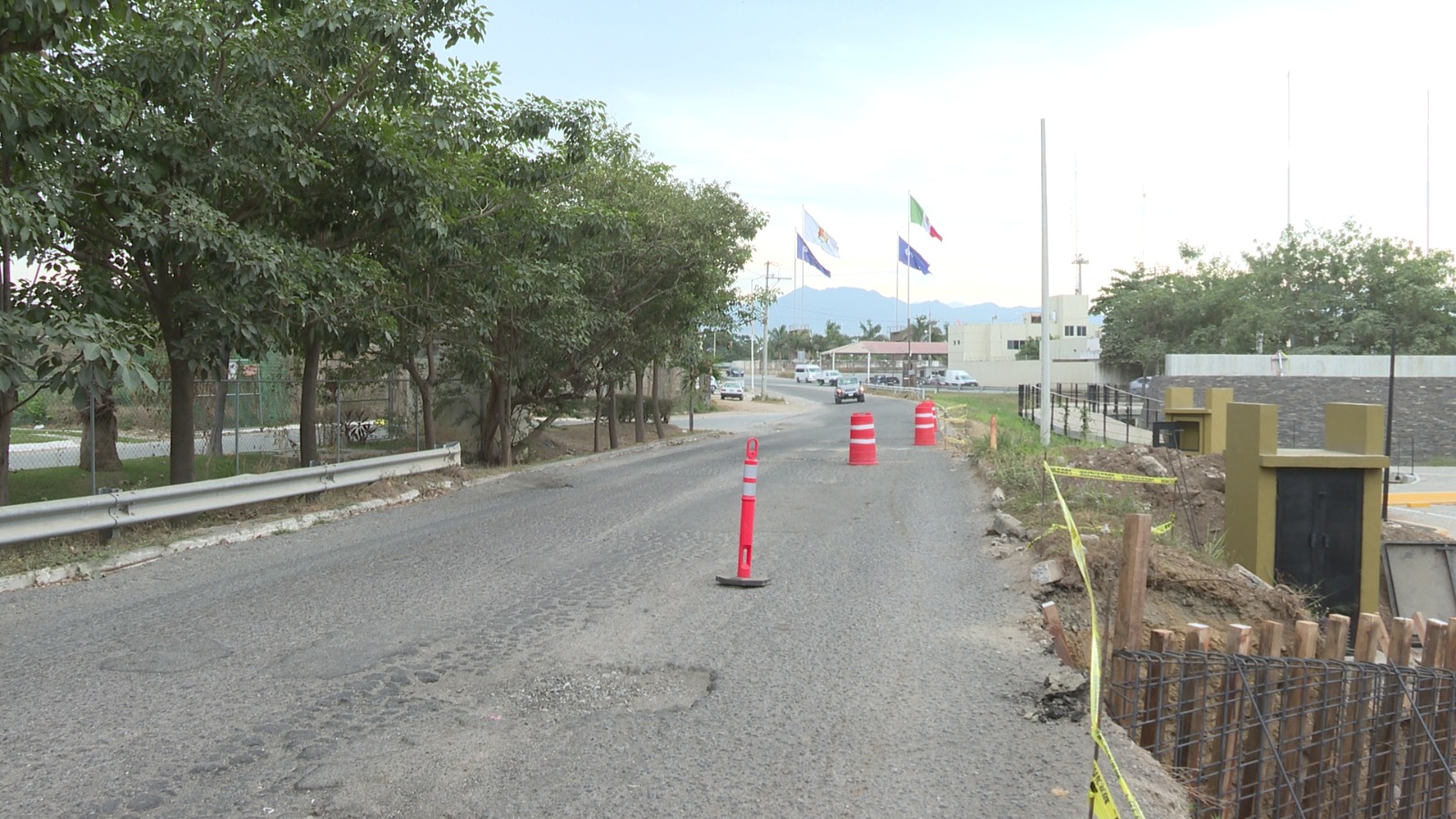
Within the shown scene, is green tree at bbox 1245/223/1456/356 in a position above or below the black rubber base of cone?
above

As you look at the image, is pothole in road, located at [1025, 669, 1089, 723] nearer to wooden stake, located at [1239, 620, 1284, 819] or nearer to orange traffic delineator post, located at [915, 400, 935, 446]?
wooden stake, located at [1239, 620, 1284, 819]

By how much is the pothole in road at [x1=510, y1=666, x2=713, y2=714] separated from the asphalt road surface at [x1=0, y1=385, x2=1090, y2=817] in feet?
0.06

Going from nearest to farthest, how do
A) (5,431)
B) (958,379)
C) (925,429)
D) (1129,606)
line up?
(1129,606)
(5,431)
(925,429)
(958,379)

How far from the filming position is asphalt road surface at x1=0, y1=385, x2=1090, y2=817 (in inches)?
174

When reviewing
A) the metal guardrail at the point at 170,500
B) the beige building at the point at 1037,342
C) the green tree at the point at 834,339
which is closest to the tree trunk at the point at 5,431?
the metal guardrail at the point at 170,500

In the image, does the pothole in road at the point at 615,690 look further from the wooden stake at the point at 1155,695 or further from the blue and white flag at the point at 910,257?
the blue and white flag at the point at 910,257

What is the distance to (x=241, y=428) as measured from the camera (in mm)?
22000

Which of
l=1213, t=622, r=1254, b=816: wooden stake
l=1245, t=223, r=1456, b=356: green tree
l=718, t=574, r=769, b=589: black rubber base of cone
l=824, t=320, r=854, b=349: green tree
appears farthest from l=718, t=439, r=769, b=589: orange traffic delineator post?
l=824, t=320, r=854, b=349: green tree

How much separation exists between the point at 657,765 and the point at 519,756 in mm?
623

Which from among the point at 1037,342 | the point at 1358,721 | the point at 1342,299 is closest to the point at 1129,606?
the point at 1358,721

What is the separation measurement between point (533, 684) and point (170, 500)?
666 cm

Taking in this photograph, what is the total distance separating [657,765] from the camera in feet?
15.4

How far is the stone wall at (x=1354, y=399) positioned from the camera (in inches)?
1412

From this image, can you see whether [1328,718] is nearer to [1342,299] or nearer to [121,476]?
[121,476]
